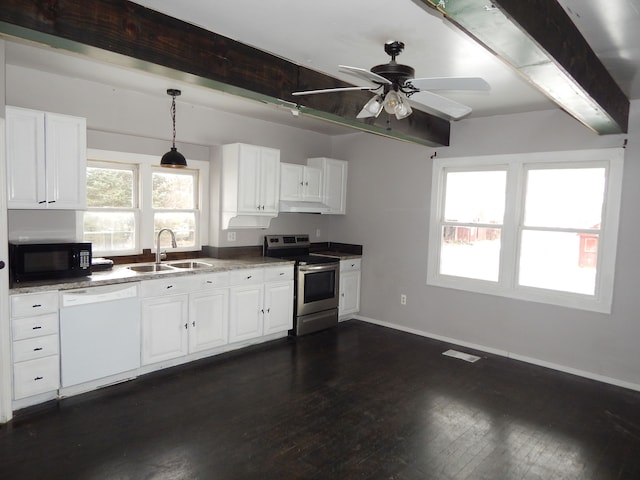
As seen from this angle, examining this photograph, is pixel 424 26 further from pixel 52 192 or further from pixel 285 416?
pixel 52 192

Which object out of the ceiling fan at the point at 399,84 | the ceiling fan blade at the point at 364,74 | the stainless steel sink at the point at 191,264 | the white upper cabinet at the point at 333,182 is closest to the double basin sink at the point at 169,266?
the stainless steel sink at the point at 191,264

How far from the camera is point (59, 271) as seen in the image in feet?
10.8

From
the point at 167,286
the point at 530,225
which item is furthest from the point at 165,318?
the point at 530,225

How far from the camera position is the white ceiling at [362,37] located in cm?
222

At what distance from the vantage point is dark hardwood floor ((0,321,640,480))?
8.22 ft

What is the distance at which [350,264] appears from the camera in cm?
562

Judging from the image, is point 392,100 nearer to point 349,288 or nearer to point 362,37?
point 362,37

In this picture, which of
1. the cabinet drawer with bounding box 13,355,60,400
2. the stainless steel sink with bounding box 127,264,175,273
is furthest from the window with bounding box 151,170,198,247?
the cabinet drawer with bounding box 13,355,60,400

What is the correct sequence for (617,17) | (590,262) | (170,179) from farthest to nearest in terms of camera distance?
(170,179) → (590,262) → (617,17)

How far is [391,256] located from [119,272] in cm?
322

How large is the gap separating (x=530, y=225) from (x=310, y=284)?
250 centimetres

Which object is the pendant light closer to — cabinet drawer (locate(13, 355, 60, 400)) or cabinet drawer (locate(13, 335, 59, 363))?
cabinet drawer (locate(13, 335, 59, 363))

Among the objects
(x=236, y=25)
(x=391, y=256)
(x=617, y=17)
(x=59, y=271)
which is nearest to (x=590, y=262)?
(x=391, y=256)

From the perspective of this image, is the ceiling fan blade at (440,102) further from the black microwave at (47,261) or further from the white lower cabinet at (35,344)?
the white lower cabinet at (35,344)
